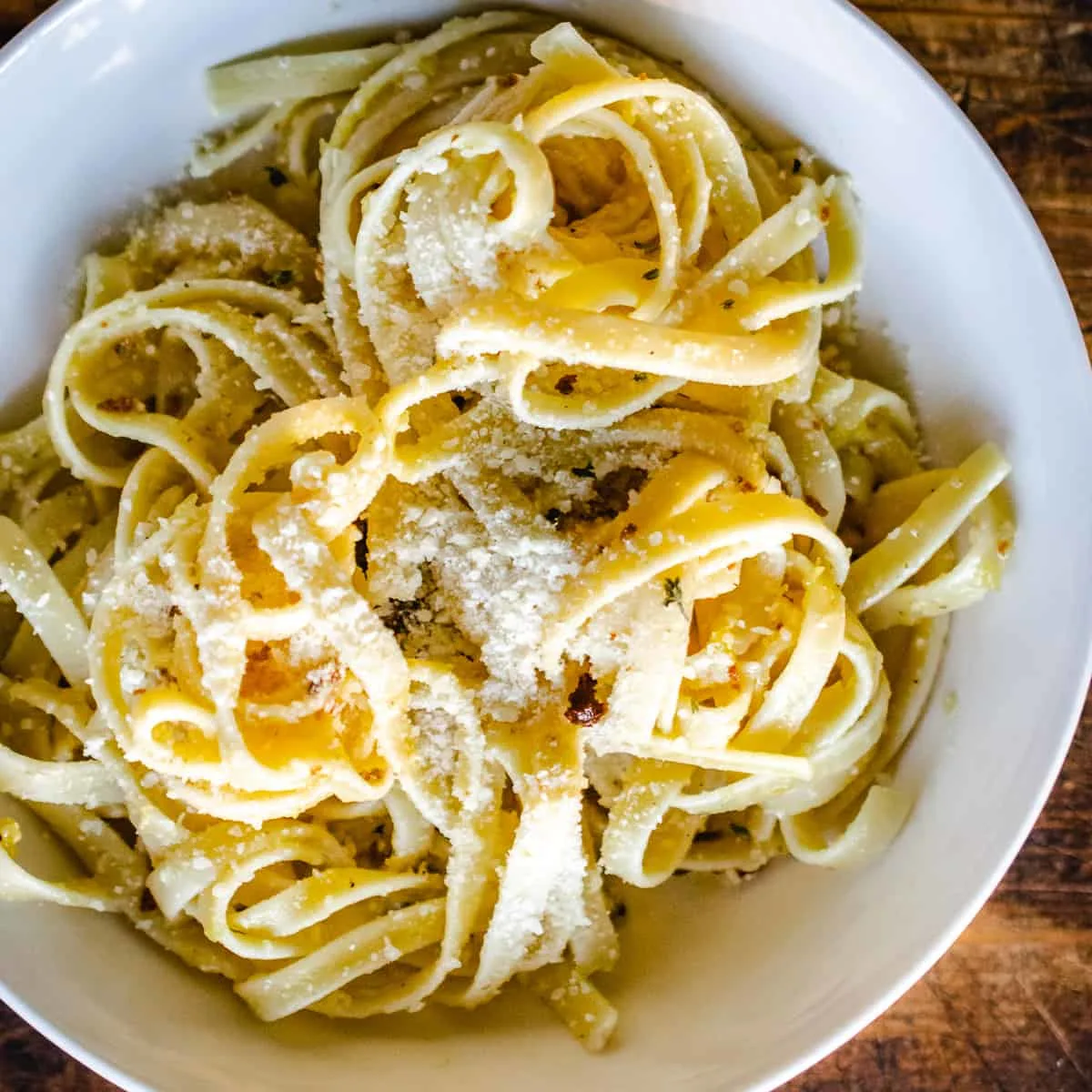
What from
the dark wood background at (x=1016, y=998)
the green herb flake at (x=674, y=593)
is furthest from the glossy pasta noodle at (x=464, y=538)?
the dark wood background at (x=1016, y=998)

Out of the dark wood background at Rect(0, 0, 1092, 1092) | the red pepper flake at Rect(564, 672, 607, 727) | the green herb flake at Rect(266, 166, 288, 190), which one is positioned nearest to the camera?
the red pepper flake at Rect(564, 672, 607, 727)

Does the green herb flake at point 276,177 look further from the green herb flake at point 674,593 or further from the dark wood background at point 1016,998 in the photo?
the dark wood background at point 1016,998

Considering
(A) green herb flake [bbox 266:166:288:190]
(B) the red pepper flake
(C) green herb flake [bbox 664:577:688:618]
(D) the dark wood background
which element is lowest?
(D) the dark wood background

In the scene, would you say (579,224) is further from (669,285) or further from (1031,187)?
(1031,187)

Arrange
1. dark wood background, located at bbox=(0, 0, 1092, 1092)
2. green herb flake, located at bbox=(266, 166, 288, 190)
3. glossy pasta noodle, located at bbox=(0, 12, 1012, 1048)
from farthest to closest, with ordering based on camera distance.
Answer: dark wood background, located at bbox=(0, 0, 1092, 1092)
green herb flake, located at bbox=(266, 166, 288, 190)
glossy pasta noodle, located at bbox=(0, 12, 1012, 1048)

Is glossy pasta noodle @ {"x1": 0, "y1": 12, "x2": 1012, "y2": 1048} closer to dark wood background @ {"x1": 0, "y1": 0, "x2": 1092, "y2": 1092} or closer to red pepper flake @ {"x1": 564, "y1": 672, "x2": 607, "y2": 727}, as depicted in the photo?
red pepper flake @ {"x1": 564, "y1": 672, "x2": 607, "y2": 727}

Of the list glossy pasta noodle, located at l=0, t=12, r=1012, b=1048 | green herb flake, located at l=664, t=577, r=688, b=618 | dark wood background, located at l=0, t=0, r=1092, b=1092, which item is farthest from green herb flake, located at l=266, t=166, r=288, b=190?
dark wood background, located at l=0, t=0, r=1092, b=1092

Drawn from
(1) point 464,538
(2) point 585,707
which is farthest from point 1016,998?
(1) point 464,538

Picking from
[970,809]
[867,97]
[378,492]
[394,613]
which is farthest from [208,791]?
[867,97]
